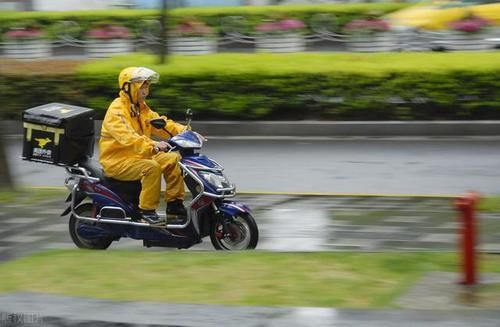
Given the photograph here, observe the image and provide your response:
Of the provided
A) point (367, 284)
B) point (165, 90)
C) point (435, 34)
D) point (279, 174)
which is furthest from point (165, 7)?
point (367, 284)

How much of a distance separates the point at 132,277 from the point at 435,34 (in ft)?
52.1

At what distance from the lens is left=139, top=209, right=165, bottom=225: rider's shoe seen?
8516 millimetres

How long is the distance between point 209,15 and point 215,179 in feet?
63.6

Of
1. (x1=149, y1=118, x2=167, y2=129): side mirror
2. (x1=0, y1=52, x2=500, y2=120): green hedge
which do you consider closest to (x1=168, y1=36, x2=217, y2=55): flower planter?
(x1=0, y1=52, x2=500, y2=120): green hedge

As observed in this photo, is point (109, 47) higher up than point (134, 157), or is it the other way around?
point (134, 157)

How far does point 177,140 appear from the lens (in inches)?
328

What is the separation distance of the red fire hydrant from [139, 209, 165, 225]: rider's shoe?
3.00 meters

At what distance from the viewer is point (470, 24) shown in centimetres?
2080

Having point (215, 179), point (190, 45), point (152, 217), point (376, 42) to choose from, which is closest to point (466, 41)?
point (376, 42)

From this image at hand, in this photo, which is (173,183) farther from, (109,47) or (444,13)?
(109,47)

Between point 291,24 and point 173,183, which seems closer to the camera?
point 173,183

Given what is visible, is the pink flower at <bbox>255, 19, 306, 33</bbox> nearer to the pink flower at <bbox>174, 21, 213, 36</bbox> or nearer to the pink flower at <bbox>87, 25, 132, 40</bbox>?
the pink flower at <bbox>174, 21, 213, 36</bbox>

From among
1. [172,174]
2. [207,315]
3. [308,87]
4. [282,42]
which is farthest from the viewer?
[282,42]

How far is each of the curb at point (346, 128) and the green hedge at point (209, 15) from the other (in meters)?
10.2
